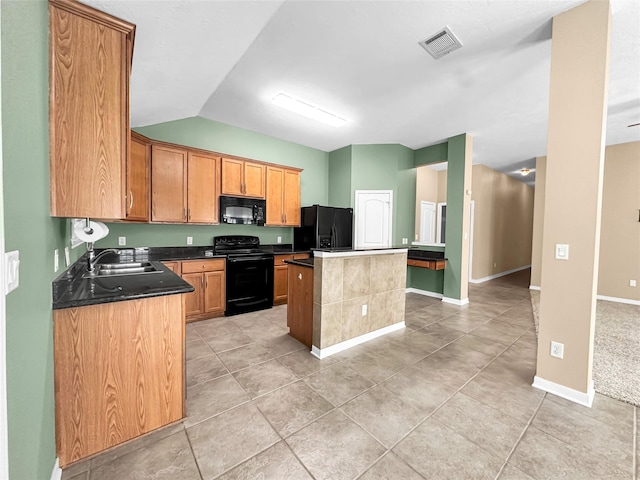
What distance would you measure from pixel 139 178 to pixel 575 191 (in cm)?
472

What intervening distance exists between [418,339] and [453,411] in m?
1.30

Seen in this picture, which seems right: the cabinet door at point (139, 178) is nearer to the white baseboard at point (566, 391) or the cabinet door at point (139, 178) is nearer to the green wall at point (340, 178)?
the green wall at point (340, 178)

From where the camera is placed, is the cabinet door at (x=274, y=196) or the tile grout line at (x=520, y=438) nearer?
the tile grout line at (x=520, y=438)

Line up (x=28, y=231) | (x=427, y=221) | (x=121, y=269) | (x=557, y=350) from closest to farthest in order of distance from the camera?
(x=28, y=231)
(x=557, y=350)
(x=121, y=269)
(x=427, y=221)

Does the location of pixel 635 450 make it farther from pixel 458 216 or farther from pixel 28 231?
pixel 458 216

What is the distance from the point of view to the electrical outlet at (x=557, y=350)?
2.16 m

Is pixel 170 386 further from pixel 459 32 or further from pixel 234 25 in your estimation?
pixel 459 32

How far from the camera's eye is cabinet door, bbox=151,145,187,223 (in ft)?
11.9

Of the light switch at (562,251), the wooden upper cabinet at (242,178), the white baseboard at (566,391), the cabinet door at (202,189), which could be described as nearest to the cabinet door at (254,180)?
the wooden upper cabinet at (242,178)

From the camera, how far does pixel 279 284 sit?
459cm

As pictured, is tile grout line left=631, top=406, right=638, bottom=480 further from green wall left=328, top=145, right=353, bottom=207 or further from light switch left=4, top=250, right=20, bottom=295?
green wall left=328, top=145, right=353, bottom=207

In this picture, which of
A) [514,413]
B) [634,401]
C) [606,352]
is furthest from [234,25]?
[606,352]

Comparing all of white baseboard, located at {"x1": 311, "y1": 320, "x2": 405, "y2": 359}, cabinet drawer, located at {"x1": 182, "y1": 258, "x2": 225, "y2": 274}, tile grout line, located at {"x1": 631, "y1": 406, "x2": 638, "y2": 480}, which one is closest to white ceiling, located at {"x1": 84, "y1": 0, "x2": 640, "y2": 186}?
cabinet drawer, located at {"x1": 182, "y1": 258, "x2": 225, "y2": 274}

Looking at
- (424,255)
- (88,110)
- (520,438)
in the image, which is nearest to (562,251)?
(520,438)
